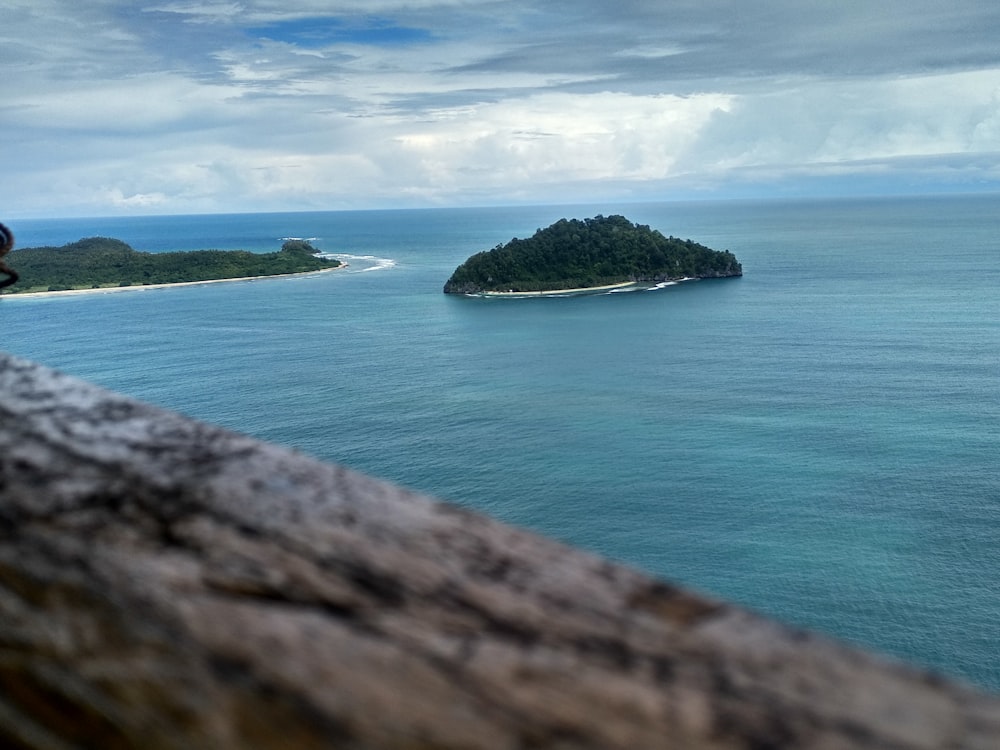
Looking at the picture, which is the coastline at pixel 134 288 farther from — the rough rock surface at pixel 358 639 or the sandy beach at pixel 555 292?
the rough rock surface at pixel 358 639

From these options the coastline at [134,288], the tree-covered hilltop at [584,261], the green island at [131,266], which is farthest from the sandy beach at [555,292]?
the green island at [131,266]

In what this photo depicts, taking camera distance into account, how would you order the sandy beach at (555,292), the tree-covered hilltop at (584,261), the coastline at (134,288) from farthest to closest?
the tree-covered hilltop at (584,261)
the coastline at (134,288)
the sandy beach at (555,292)

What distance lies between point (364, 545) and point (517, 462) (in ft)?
84.6

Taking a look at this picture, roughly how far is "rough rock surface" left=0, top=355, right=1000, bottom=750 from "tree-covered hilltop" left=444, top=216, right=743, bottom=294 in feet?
201

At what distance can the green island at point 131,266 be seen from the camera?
6669cm

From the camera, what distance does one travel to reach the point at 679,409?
31484 millimetres

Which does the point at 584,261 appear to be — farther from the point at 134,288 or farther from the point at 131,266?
the point at 131,266

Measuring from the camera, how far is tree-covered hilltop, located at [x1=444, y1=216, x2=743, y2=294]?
62.2 m

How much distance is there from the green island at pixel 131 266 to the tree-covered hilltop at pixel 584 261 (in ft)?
69.1

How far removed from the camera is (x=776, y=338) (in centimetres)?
4309

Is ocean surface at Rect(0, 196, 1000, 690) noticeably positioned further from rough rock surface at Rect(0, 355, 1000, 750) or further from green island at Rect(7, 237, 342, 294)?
rough rock surface at Rect(0, 355, 1000, 750)

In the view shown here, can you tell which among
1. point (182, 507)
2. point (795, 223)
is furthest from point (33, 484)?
point (795, 223)

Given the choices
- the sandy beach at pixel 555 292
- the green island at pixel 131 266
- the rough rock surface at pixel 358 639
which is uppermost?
the green island at pixel 131 266

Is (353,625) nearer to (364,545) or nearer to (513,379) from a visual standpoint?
(364,545)
